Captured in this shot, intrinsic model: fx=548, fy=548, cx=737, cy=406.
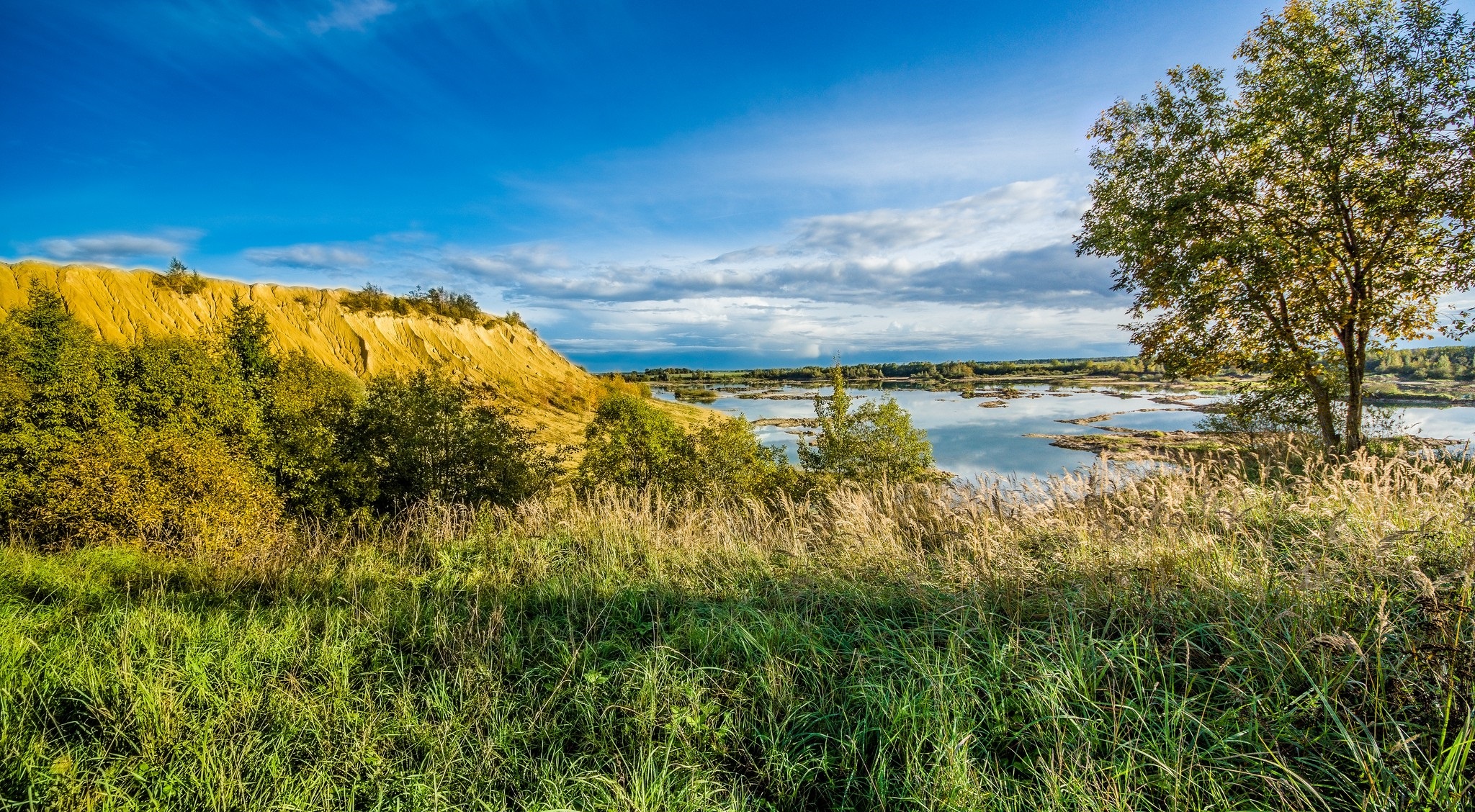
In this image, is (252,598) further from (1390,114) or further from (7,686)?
(1390,114)

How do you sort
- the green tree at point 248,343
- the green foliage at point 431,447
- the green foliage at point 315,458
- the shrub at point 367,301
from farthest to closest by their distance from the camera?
1. the shrub at point 367,301
2. the green tree at point 248,343
3. the green foliage at point 431,447
4. the green foliage at point 315,458

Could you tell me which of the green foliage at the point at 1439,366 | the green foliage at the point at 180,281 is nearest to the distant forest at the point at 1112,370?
the green foliage at the point at 1439,366

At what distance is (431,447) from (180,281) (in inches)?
2354

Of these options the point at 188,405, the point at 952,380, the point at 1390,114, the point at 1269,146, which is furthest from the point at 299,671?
the point at 952,380

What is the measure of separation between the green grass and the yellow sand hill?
32.5 metres

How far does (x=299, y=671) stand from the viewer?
11.8ft

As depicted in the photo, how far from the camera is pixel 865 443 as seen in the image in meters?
27.2

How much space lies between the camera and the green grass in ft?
7.59

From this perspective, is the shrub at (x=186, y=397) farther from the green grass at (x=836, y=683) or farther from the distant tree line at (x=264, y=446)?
the green grass at (x=836, y=683)

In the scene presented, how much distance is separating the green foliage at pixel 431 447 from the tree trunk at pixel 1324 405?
20.5m

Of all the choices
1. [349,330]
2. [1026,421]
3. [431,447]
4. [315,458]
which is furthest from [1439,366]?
[349,330]

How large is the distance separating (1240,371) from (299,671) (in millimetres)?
16840

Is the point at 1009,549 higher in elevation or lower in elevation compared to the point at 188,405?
lower

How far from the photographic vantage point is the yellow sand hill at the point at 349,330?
4625 cm
